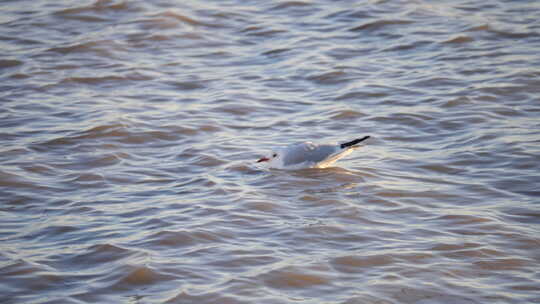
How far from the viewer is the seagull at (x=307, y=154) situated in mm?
7898

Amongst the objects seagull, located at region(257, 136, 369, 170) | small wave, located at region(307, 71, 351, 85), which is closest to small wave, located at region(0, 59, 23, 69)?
small wave, located at region(307, 71, 351, 85)

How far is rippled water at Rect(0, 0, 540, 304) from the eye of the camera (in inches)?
221

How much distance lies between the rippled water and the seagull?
16 centimetres

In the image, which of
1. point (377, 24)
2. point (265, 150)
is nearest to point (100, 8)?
point (377, 24)

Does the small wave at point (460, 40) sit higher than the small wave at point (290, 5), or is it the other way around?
the small wave at point (290, 5)

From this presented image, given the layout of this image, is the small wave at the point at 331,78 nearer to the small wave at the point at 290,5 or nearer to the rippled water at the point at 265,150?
the rippled water at the point at 265,150

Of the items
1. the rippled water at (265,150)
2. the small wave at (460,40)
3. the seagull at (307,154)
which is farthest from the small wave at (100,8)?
the seagull at (307,154)

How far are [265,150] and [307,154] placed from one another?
0.68 meters

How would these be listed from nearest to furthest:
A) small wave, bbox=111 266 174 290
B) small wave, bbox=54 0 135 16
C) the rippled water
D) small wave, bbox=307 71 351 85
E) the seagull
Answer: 1. small wave, bbox=111 266 174 290
2. the rippled water
3. the seagull
4. small wave, bbox=307 71 351 85
5. small wave, bbox=54 0 135 16

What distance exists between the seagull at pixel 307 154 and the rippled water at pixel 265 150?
6.3 inches

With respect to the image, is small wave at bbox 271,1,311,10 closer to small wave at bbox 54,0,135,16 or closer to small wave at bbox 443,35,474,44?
small wave at bbox 54,0,135,16

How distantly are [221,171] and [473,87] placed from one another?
377 centimetres

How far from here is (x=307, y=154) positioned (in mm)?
7930

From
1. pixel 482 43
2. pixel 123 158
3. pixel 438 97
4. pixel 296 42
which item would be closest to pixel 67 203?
pixel 123 158
